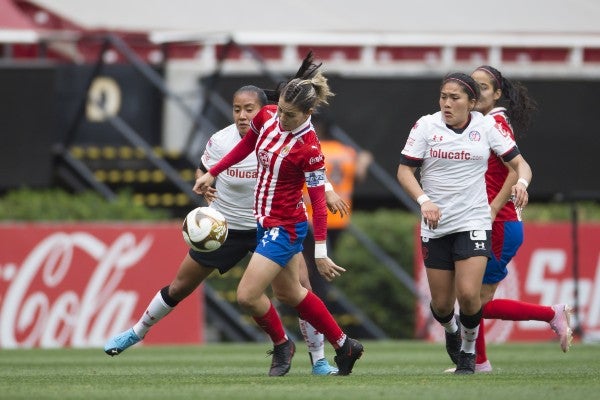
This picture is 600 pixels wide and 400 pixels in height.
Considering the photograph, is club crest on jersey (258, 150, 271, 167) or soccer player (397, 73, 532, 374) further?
soccer player (397, 73, 532, 374)

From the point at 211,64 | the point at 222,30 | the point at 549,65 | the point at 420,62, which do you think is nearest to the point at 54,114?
the point at 211,64

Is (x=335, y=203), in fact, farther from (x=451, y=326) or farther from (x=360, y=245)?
(x=360, y=245)

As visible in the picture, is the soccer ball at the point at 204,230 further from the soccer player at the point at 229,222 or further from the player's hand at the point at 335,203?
the player's hand at the point at 335,203

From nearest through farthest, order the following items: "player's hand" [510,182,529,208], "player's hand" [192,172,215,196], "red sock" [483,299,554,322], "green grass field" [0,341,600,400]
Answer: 1. "green grass field" [0,341,600,400]
2. "player's hand" [510,182,529,208]
3. "player's hand" [192,172,215,196]
4. "red sock" [483,299,554,322]

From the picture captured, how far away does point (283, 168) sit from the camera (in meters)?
9.98

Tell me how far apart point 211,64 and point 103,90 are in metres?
1.97

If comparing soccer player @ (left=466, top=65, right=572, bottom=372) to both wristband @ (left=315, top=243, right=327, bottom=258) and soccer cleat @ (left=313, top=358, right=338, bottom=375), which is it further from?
wristband @ (left=315, top=243, right=327, bottom=258)

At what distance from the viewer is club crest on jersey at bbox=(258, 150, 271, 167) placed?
32.8 feet

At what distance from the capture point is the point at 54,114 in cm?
1962

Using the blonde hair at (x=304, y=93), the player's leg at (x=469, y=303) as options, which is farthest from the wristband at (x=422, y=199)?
the blonde hair at (x=304, y=93)

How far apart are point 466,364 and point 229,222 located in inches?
79.4

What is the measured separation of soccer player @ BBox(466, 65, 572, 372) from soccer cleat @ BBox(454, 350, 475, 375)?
372mm

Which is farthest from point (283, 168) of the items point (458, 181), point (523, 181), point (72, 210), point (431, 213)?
point (72, 210)

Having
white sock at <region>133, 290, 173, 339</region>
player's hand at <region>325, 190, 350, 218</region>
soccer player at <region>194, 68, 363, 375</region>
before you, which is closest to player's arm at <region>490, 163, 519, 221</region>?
player's hand at <region>325, 190, 350, 218</region>
